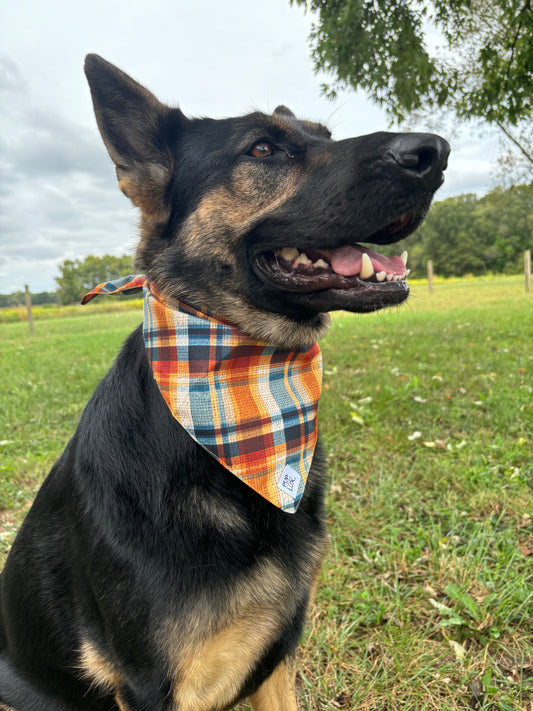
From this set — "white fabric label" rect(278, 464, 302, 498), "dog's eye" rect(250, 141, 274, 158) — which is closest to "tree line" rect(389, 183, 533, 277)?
"dog's eye" rect(250, 141, 274, 158)

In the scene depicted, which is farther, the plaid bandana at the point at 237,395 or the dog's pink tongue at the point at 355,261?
the dog's pink tongue at the point at 355,261

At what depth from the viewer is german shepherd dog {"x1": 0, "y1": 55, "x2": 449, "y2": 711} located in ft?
5.14

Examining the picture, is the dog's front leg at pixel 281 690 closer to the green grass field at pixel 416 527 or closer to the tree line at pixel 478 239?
the green grass field at pixel 416 527

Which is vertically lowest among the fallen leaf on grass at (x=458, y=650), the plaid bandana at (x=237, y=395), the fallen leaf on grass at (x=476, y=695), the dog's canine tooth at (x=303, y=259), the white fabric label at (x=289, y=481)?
the fallen leaf on grass at (x=476, y=695)

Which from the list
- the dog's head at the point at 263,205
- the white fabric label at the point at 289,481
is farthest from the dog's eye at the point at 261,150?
the white fabric label at the point at 289,481

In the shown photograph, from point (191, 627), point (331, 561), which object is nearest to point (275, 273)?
point (191, 627)

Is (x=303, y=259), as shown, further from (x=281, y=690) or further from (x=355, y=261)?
(x=281, y=690)

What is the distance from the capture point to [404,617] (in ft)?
7.93

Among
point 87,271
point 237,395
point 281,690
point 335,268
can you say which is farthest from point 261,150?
point 87,271

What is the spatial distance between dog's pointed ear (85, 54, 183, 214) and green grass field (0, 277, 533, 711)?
236cm

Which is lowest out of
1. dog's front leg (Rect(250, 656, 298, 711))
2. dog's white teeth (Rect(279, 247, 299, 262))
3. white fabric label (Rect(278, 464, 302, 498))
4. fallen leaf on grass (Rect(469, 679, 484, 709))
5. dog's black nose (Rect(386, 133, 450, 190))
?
fallen leaf on grass (Rect(469, 679, 484, 709))

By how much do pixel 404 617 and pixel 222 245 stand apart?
2.13m

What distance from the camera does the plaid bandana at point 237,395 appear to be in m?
1.76

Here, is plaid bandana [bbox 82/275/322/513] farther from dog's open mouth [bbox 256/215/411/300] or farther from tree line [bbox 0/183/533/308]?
tree line [bbox 0/183/533/308]
